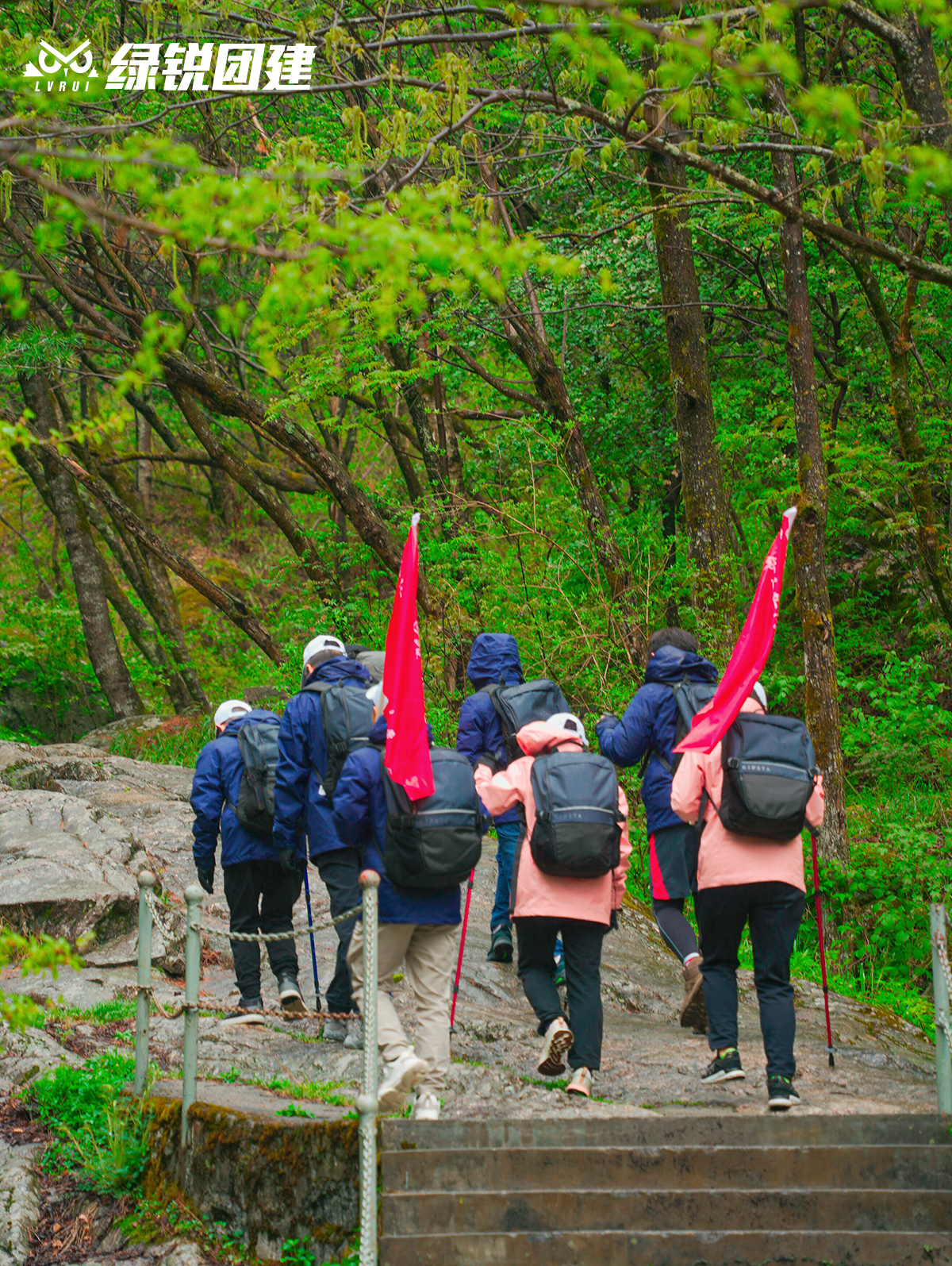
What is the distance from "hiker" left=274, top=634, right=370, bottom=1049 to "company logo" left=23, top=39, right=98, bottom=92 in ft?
11.3

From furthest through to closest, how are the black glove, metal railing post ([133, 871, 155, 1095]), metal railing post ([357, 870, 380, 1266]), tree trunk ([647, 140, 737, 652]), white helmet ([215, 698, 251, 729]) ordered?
tree trunk ([647, 140, 737, 652]), white helmet ([215, 698, 251, 729]), the black glove, metal railing post ([133, 871, 155, 1095]), metal railing post ([357, 870, 380, 1266])

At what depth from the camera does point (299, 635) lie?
59.9ft

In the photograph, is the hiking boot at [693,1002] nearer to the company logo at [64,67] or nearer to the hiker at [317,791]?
the hiker at [317,791]

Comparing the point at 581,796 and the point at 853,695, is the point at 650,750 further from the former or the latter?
the point at 853,695

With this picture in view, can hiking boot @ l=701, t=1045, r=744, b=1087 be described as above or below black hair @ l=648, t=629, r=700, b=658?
below

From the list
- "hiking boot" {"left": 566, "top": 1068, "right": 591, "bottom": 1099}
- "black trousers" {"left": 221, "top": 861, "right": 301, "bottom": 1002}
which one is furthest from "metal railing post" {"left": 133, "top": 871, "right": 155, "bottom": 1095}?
"hiking boot" {"left": 566, "top": 1068, "right": 591, "bottom": 1099}

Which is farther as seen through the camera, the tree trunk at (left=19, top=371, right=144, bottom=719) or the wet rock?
the tree trunk at (left=19, top=371, right=144, bottom=719)

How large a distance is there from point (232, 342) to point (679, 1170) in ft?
54.5

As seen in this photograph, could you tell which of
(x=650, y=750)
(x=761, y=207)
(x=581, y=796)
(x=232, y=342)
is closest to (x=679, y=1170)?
(x=581, y=796)

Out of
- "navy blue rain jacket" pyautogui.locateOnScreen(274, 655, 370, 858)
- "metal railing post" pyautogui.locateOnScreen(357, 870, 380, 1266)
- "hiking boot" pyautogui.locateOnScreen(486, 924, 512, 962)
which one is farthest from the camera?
"hiking boot" pyautogui.locateOnScreen(486, 924, 512, 962)

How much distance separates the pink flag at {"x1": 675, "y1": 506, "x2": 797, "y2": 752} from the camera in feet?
17.4

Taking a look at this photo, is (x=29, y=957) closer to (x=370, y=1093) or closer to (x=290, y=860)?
(x=370, y=1093)

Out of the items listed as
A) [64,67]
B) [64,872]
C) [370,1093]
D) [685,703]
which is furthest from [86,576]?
[370,1093]

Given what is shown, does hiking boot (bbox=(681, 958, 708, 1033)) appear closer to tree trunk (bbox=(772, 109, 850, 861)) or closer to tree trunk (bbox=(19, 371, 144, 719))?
tree trunk (bbox=(772, 109, 850, 861))
